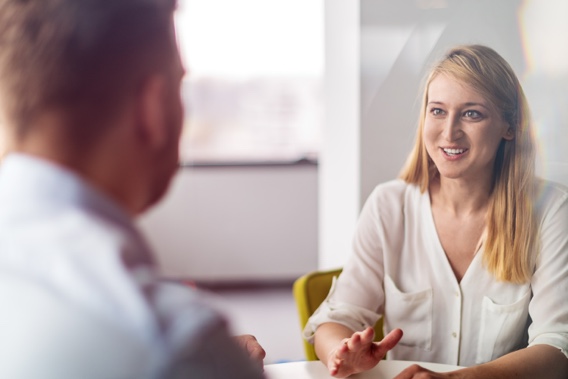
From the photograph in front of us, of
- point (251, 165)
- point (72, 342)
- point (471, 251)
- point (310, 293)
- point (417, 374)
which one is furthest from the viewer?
point (251, 165)

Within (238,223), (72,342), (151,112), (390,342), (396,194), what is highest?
(151,112)

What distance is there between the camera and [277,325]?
385 cm

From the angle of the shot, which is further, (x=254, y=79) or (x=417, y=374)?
(x=254, y=79)

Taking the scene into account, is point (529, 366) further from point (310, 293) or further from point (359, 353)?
point (310, 293)

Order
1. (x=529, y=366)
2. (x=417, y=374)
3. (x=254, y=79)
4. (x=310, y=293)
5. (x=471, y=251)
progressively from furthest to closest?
(x=254, y=79) → (x=310, y=293) → (x=471, y=251) → (x=529, y=366) → (x=417, y=374)

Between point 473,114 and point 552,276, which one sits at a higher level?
point 473,114

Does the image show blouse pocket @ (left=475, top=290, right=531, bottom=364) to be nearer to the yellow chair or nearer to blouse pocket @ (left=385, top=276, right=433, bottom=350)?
blouse pocket @ (left=385, top=276, right=433, bottom=350)

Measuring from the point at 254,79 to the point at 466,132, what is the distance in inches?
118

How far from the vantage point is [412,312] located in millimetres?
1537

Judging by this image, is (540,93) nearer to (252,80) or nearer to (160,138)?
(160,138)

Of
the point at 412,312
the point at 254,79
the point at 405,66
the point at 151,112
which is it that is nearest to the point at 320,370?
the point at 412,312

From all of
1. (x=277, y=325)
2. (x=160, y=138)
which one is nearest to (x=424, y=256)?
(x=160, y=138)

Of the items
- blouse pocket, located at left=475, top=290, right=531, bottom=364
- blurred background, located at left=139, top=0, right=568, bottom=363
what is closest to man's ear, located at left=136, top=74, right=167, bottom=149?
blouse pocket, located at left=475, top=290, right=531, bottom=364

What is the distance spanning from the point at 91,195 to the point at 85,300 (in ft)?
0.27
